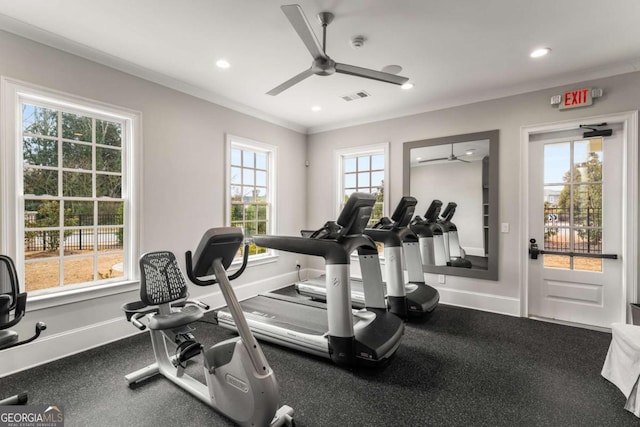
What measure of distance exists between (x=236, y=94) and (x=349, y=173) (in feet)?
7.64

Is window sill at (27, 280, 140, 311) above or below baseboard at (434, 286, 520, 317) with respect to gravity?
above

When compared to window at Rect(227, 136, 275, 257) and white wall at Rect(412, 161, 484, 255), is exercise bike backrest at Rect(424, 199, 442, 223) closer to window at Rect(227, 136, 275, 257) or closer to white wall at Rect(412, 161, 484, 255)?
white wall at Rect(412, 161, 484, 255)

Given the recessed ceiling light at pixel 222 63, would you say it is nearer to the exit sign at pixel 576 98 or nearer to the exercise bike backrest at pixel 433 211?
the exercise bike backrest at pixel 433 211

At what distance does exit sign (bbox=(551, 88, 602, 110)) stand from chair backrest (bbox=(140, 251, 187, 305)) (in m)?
4.59

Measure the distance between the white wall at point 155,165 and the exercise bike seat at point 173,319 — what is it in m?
1.35

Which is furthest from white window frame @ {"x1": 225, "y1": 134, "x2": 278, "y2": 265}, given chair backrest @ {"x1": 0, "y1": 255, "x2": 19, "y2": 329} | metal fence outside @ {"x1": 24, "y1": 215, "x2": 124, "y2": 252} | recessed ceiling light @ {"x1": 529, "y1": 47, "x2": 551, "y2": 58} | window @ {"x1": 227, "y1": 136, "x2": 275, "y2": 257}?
recessed ceiling light @ {"x1": 529, "y1": 47, "x2": 551, "y2": 58}

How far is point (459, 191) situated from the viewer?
4379 millimetres

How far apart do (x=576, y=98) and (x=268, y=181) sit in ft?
14.3

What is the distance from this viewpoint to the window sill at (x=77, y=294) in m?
2.66

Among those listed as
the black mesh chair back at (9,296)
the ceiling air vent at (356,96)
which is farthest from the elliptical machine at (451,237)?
the black mesh chair back at (9,296)

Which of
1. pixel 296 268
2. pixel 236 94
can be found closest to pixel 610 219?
pixel 296 268

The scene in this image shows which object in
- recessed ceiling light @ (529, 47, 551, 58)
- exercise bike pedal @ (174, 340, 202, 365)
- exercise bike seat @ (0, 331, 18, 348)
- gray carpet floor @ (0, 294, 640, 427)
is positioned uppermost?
recessed ceiling light @ (529, 47, 551, 58)

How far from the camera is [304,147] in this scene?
5.87 meters

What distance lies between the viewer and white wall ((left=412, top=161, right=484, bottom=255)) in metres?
4.22
